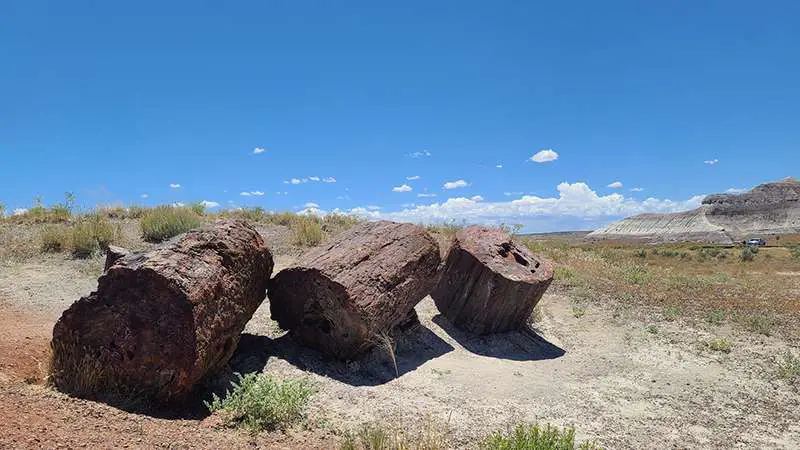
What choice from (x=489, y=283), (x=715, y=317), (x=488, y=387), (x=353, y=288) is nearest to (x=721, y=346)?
(x=715, y=317)

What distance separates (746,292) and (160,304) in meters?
12.8

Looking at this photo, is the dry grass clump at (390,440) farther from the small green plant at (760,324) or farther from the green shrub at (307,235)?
the green shrub at (307,235)

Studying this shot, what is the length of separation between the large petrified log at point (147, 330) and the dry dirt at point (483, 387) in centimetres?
43

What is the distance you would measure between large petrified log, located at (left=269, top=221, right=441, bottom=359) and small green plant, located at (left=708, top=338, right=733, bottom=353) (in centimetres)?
471

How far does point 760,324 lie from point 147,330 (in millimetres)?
9885

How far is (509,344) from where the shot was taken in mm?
9484

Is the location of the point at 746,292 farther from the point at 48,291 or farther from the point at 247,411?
the point at 48,291

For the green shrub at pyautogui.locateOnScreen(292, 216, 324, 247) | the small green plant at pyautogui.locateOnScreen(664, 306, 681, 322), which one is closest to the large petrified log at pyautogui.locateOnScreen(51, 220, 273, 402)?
the small green plant at pyautogui.locateOnScreen(664, 306, 681, 322)

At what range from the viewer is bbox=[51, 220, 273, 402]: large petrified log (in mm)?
5387

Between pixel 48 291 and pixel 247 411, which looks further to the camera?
pixel 48 291

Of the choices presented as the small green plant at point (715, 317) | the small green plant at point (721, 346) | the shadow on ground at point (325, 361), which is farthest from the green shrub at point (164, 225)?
the small green plant at point (715, 317)

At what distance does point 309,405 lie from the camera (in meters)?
6.06

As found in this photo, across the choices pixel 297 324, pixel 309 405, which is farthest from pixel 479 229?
pixel 309 405

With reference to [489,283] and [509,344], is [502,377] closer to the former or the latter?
[509,344]
